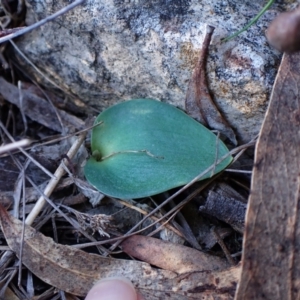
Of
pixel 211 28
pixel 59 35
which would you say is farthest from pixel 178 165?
pixel 59 35

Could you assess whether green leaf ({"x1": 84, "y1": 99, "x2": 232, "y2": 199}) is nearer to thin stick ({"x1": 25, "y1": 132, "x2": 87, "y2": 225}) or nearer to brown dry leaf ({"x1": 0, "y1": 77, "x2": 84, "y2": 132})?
thin stick ({"x1": 25, "y1": 132, "x2": 87, "y2": 225})

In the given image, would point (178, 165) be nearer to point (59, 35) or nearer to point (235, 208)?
point (235, 208)

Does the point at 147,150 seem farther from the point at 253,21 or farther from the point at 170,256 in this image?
the point at 253,21

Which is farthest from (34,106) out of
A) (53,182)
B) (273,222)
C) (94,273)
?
(273,222)

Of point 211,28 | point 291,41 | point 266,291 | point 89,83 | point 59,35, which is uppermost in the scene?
point 291,41

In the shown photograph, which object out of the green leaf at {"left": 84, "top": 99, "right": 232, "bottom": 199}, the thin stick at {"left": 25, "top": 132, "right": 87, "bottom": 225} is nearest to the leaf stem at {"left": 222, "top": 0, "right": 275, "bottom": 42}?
the green leaf at {"left": 84, "top": 99, "right": 232, "bottom": 199}

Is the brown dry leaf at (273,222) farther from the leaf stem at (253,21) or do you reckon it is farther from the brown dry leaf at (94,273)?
the leaf stem at (253,21)
